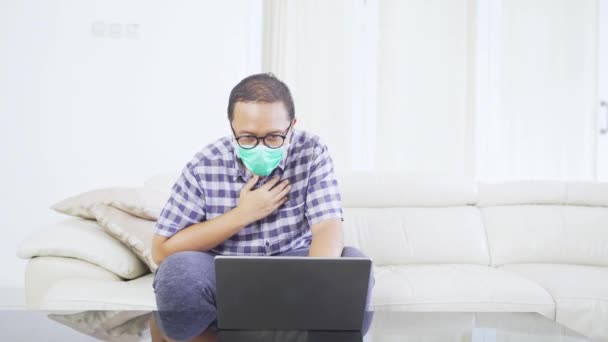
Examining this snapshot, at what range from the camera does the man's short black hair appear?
55.1 inches

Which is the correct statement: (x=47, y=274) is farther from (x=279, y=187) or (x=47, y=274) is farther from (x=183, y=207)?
(x=279, y=187)

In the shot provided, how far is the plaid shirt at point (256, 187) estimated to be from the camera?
1.50m

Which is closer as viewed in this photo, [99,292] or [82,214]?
[99,292]

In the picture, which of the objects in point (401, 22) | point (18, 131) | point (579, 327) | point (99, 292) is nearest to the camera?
point (99, 292)

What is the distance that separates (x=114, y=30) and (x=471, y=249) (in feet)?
7.17

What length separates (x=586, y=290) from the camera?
6.10 ft

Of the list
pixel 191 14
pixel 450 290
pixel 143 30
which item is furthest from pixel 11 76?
pixel 450 290

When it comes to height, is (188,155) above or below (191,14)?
below

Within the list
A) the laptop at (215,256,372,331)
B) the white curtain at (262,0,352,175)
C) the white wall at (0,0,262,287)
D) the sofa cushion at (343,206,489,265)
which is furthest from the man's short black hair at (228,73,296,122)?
the white curtain at (262,0,352,175)

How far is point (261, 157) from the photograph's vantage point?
139 centimetres

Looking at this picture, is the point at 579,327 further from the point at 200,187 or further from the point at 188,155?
the point at 188,155

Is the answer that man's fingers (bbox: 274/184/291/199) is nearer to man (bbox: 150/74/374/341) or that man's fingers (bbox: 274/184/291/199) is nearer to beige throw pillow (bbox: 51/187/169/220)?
man (bbox: 150/74/374/341)

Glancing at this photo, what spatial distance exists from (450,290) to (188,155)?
1.87 metres

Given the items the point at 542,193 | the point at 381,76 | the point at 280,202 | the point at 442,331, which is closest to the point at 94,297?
the point at 280,202
